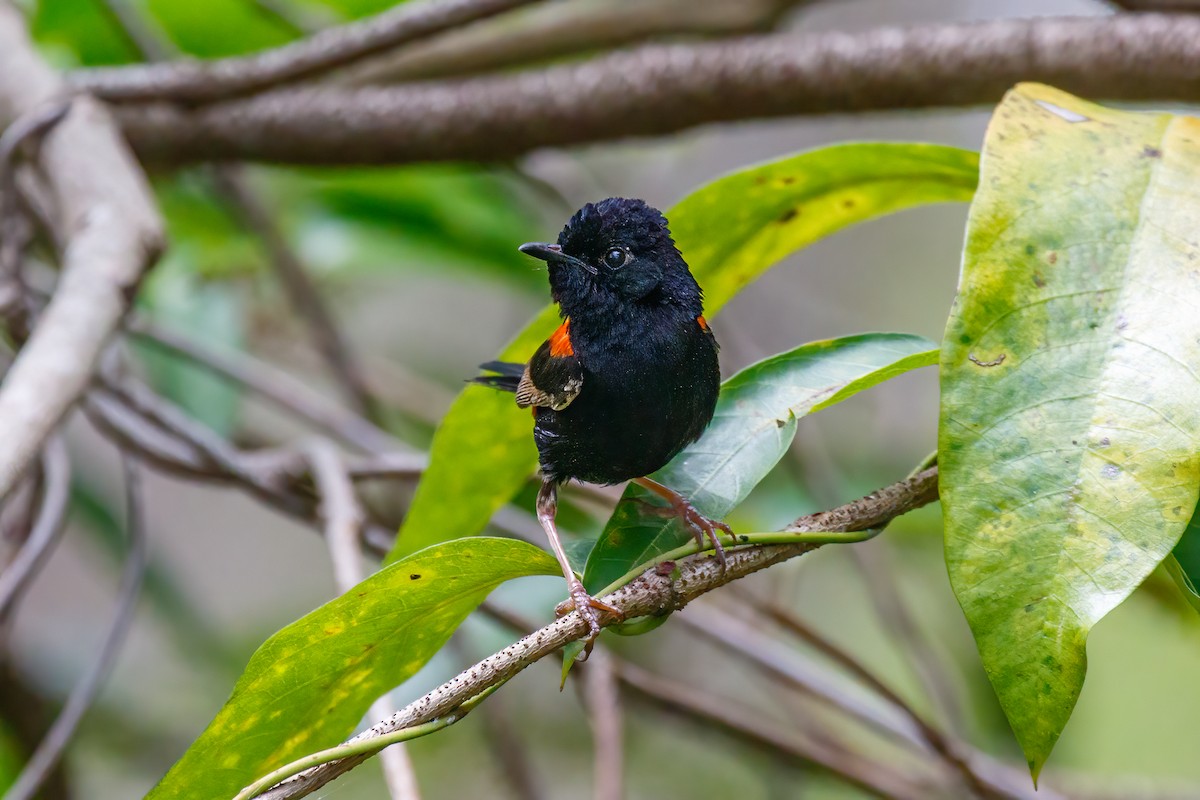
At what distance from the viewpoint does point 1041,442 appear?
1255 mm

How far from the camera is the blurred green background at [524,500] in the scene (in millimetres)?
3980

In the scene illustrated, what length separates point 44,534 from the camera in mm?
2441

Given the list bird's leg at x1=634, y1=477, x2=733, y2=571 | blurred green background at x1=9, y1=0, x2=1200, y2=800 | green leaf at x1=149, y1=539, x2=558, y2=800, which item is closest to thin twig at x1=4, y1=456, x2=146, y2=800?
blurred green background at x1=9, y1=0, x2=1200, y2=800

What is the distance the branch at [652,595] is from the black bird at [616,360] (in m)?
0.40

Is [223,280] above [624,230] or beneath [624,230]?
beneath

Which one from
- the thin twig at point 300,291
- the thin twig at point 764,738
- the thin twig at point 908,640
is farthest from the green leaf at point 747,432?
the thin twig at point 300,291

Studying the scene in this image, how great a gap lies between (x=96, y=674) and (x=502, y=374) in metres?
1.34

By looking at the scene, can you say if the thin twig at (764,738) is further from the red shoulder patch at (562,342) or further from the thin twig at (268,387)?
the red shoulder patch at (562,342)

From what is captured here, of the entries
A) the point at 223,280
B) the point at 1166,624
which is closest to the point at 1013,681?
the point at 1166,624

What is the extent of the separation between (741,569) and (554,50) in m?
3.34

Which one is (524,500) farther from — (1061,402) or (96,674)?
(1061,402)

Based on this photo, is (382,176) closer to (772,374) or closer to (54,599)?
(772,374)

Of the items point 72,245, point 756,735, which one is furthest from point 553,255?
point 756,735

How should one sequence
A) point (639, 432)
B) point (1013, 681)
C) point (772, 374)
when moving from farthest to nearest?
point (639, 432), point (772, 374), point (1013, 681)
